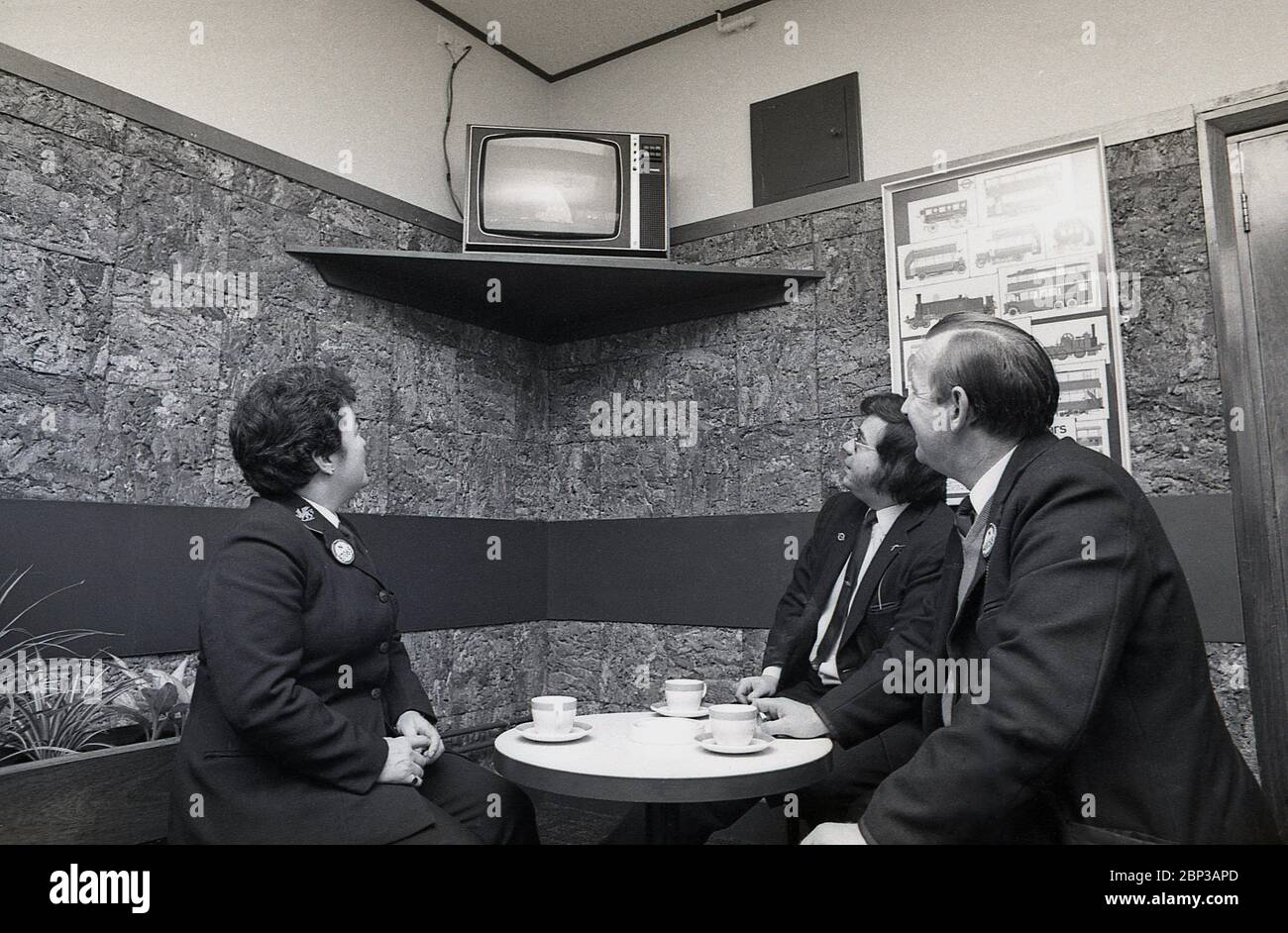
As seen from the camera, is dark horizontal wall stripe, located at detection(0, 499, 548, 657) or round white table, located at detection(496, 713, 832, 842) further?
dark horizontal wall stripe, located at detection(0, 499, 548, 657)

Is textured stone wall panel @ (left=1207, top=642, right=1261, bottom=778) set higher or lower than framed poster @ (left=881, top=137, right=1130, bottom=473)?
lower

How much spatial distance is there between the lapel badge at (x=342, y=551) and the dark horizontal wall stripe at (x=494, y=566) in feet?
3.63

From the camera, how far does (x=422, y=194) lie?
391 centimetres

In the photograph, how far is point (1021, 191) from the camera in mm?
3180

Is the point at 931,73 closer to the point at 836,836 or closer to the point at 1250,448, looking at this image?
the point at 1250,448

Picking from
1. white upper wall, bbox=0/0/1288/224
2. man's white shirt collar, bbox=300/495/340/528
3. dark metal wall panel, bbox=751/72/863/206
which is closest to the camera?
man's white shirt collar, bbox=300/495/340/528

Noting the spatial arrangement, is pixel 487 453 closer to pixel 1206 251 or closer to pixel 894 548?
pixel 894 548

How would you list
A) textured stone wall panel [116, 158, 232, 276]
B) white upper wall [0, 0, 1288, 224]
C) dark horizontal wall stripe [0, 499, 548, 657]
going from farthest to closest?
white upper wall [0, 0, 1288, 224] → textured stone wall panel [116, 158, 232, 276] → dark horizontal wall stripe [0, 499, 548, 657]

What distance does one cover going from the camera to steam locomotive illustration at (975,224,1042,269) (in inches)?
123

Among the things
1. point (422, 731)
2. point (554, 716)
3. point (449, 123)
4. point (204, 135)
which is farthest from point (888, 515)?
point (449, 123)

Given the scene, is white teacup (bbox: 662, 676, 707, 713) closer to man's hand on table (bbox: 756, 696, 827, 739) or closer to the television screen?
man's hand on table (bbox: 756, 696, 827, 739)

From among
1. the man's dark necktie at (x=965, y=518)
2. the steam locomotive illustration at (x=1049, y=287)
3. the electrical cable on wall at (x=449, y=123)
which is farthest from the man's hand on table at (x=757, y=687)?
the electrical cable on wall at (x=449, y=123)

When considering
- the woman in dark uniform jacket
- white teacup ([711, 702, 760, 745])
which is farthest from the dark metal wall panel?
white teacup ([711, 702, 760, 745])

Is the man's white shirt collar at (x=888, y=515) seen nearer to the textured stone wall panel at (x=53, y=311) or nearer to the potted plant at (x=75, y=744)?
the potted plant at (x=75, y=744)
